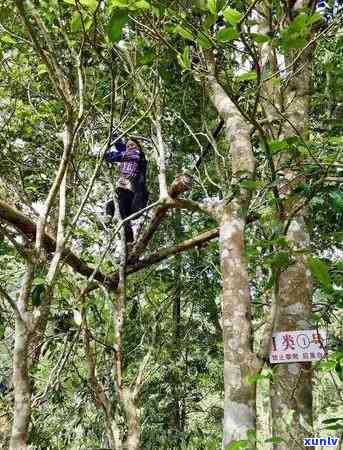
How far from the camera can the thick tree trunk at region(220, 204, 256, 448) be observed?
148cm

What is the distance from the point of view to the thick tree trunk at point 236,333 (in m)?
1.48

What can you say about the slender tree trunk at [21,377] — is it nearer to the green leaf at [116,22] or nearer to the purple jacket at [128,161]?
the green leaf at [116,22]

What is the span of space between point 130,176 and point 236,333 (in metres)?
2.27

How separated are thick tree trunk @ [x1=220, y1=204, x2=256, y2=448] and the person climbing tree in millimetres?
1827

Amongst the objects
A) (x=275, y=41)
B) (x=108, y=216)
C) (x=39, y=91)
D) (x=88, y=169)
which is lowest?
(x=275, y=41)

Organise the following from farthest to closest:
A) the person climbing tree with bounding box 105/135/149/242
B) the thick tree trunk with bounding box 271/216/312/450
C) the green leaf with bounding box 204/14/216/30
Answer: the person climbing tree with bounding box 105/135/149/242 → the thick tree trunk with bounding box 271/216/312/450 → the green leaf with bounding box 204/14/216/30

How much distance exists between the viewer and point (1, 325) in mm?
2121

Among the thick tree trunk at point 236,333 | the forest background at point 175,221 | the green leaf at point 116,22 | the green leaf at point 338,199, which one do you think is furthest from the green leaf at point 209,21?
the thick tree trunk at point 236,333

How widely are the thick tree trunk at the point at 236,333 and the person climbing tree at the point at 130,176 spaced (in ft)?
5.99

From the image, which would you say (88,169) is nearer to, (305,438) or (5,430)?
(5,430)

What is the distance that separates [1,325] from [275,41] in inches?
65.5

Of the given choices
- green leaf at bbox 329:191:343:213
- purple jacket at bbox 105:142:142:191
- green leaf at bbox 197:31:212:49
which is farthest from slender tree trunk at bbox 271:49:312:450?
purple jacket at bbox 105:142:142:191

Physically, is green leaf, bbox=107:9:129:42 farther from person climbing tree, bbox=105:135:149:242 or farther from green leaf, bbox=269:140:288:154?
person climbing tree, bbox=105:135:149:242

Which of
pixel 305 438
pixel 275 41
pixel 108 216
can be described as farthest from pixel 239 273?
pixel 108 216
